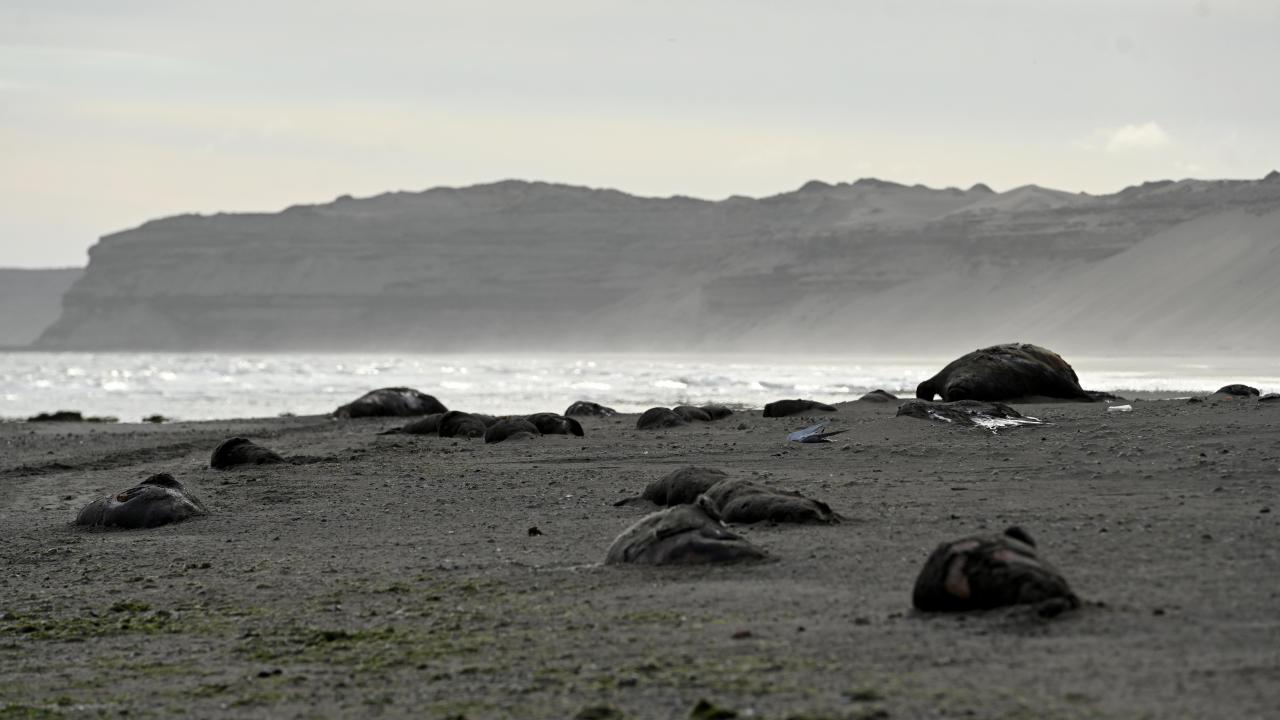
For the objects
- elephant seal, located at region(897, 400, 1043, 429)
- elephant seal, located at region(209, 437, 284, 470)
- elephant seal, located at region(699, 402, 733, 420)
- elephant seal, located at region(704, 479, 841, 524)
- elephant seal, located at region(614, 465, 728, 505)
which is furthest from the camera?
elephant seal, located at region(699, 402, 733, 420)

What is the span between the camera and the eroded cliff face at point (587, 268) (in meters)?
138

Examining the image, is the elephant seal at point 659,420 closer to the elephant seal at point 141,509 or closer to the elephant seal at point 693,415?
the elephant seal at point 693,415

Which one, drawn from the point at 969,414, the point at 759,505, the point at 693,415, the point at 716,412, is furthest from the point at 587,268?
the point at 759,505

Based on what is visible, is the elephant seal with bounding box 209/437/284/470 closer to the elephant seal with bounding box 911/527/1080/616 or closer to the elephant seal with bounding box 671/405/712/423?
the elephant seal with bounding box 671/405/712/423

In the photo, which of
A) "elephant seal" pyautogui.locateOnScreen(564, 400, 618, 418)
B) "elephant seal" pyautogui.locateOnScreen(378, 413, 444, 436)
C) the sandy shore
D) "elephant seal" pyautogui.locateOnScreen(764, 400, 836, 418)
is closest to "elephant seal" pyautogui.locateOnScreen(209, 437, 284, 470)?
the sandy shore

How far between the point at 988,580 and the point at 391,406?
2086 cm

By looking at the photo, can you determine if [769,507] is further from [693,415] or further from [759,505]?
[693,415]

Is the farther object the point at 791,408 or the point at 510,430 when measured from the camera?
the point at 791,408

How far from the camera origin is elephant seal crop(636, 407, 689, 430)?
748 inches

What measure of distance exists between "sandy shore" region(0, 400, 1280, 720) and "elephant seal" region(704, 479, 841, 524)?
27cm

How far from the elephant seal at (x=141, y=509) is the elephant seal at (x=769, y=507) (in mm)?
4409

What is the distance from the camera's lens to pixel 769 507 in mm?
9016

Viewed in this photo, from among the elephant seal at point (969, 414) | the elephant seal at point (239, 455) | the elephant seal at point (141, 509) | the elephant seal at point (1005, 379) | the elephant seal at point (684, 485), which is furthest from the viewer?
the elephant seal at point (1005, 379)

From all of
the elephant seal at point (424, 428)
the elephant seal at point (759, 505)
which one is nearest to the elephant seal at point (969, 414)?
the elephant seal at point (759, 505)
